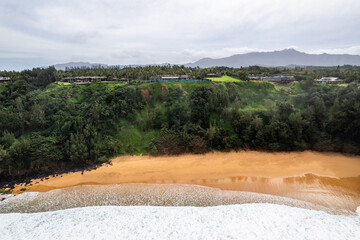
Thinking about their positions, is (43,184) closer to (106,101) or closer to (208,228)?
(106,101)

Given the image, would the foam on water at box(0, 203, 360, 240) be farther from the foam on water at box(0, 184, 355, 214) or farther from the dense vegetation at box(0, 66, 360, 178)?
the dense vegetation at box(0, 66, 360, 178)

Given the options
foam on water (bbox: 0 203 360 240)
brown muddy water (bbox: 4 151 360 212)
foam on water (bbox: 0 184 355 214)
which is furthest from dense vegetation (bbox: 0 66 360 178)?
foam on water (bbox: 0 203 360 240)

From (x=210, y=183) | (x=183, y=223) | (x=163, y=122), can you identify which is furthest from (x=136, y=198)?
(x=163, y=122)

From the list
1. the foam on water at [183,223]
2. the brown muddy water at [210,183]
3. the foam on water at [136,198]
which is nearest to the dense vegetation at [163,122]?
the brown muddy water at [210,183]

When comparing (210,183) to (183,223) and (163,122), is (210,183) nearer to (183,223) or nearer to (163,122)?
(183,223)

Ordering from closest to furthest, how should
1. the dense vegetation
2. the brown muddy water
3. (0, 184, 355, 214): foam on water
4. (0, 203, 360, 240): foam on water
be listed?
(0, 203, 360, 240): foam on water → (0, 184, 355, 214): foam on water → the brown muddy water → the dense vegetation

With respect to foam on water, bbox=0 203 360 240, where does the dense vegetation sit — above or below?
above
